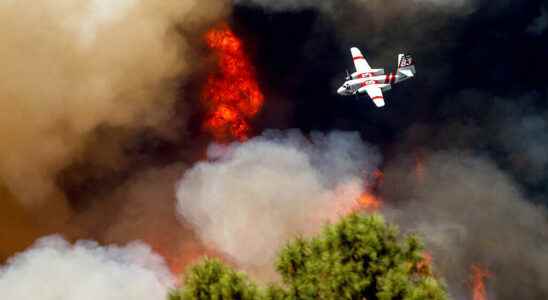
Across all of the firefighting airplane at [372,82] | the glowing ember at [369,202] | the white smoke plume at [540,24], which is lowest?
the glowing ember at [369,202]

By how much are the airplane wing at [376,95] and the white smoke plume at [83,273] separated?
A: 2820 centimetres

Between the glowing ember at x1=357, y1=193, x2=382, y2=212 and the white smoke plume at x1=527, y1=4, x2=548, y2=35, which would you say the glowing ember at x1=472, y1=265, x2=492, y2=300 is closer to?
the glowing ember at x1=357, y1=193, x2=382, y2=212

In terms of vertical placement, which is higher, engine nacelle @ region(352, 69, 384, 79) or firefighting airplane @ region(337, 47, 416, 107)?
Answer: engine nacelle @ region(352, 69, 384, 79)

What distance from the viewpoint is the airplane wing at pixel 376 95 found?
5744 centimetres

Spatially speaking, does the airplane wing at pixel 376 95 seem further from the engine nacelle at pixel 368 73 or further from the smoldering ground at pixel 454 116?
the smoldering ground at pixel 454 116

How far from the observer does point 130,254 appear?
5078 cm

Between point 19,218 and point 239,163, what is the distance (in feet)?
76.3

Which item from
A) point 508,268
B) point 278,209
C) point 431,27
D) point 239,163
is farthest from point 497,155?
point 239,163

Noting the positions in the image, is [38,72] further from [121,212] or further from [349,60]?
[349,60]

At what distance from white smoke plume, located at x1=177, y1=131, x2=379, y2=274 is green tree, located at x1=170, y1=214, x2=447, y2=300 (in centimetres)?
2776

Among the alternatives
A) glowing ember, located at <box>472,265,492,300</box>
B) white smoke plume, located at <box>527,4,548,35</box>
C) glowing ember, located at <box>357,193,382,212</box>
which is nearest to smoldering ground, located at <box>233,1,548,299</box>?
white smoke plume, located at <box>527,4,548,35</box>

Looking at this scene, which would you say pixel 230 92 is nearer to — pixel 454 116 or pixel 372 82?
pixel 372 82

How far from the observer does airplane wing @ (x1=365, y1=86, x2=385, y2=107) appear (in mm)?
57438

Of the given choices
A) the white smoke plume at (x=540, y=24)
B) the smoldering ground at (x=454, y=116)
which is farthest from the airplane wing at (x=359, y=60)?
the white smoke plume at (x=540, y=24)
